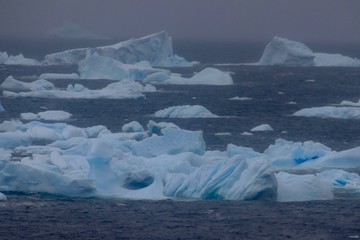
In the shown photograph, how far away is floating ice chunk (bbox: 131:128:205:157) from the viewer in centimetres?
1480

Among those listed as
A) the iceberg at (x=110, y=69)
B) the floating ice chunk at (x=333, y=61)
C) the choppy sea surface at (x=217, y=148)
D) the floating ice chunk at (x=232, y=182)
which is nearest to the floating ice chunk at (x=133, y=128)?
the choppy sea surface at (x=217, y=148)

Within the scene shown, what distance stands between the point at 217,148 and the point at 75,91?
1272cm

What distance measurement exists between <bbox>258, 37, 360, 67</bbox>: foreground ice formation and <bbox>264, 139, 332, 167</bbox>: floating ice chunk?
26.1 m

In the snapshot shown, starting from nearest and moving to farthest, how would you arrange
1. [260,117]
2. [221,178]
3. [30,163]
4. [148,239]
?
1. [148,239]
2. [221,178]
3. [30,163]
4. [260,117]

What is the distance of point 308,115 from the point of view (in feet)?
78.0

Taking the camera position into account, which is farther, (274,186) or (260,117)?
(260,117)

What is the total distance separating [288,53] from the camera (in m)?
43.4

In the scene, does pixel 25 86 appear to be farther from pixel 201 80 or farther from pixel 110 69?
pixel 201 80

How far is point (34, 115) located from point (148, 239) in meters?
13.0

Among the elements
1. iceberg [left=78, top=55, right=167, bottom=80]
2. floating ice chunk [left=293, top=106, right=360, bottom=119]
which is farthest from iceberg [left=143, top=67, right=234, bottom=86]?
floating ice chunk [left=293, top=106, right=360, bottom=119]

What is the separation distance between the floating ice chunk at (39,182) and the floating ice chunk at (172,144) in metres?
3.18

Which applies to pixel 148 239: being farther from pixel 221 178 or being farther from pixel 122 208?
pixel 221 178

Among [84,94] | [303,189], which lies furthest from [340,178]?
[84,94]

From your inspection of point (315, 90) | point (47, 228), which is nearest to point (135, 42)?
point (315, 90)
